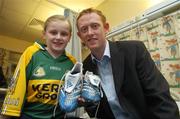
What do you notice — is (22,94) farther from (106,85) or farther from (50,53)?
(106,85)

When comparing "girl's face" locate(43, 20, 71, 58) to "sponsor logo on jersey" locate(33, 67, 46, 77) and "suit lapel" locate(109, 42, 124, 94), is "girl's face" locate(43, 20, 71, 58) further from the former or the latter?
"suit lapel" locate(109, 42, 124, 94)

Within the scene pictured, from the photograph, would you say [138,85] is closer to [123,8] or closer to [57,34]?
[57,34]

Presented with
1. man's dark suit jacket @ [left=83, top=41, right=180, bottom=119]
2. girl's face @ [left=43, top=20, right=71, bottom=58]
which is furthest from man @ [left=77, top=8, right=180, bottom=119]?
girl's face @ [left=43, top=20, right=71, bottom=58]

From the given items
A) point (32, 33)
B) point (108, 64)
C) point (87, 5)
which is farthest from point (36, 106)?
point (32, 33)

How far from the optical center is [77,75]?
947 mm

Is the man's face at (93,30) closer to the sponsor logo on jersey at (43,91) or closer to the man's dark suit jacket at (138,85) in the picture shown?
the man's dark suit jacket at (138,85)

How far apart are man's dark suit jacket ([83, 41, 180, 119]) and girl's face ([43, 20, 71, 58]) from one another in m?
0.28

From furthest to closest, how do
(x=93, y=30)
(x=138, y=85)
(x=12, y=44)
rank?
(x=12, y=44) → (x=93, y=30) → (x=138, y=85)

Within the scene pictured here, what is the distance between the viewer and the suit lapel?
41.3 inches

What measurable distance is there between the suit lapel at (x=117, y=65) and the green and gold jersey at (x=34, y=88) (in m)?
0.28

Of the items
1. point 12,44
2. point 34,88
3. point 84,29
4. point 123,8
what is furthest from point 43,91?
point 12,44

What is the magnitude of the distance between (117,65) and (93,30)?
0.78ft

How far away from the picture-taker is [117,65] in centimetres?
109

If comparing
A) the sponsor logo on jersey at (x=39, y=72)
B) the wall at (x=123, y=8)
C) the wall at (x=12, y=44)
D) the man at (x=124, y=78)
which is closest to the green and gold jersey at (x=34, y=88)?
the sponsor logo on jersey at (x=39, y=72)
